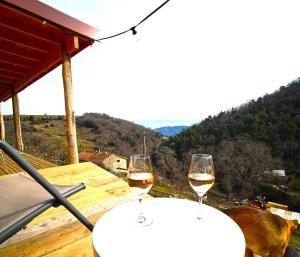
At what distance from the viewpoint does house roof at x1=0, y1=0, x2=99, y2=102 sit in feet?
10.3

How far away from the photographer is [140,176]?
895mm

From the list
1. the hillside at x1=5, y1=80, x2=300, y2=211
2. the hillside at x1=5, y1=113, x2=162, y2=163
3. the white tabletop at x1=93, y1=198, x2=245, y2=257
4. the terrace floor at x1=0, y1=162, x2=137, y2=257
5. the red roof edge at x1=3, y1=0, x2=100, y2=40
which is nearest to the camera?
the white tabletop at x1=93, y1=198, x2=245, y2=257

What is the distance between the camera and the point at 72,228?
71.1 inches

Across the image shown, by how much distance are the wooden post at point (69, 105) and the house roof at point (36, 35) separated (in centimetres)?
19

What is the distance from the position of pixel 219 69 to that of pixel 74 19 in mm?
Answer: 81225

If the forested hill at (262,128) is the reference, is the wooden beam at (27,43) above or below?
above

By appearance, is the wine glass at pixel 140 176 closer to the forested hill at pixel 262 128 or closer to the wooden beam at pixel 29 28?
the wooden beam at pixel 29 28

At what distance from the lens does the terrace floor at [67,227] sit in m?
1.51

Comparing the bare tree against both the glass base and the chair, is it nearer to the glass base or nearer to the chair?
the chair

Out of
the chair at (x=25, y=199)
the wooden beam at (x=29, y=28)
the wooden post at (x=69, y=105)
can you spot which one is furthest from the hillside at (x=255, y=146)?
the chair at (x=25, y=199)

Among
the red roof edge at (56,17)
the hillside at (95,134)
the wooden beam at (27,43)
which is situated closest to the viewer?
the red roof edge at (56,17)

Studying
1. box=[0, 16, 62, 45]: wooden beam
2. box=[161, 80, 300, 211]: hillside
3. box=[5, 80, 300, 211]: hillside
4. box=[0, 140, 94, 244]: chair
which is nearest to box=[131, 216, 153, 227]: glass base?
box=[0, 140, 94, 244]: chair

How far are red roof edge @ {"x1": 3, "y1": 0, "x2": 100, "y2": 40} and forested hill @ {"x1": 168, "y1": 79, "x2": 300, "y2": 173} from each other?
39808 millimetres

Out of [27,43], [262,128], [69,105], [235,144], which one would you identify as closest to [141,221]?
[69,105]
